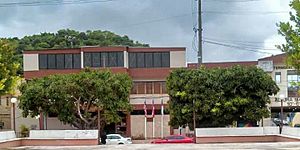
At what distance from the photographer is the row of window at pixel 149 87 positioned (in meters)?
63.5

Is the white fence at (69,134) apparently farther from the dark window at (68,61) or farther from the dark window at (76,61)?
the dark window at (68,61)

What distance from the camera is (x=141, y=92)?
63.7m

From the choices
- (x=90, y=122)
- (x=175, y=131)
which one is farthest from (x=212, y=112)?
(x=175, y=131)

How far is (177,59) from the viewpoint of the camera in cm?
6325

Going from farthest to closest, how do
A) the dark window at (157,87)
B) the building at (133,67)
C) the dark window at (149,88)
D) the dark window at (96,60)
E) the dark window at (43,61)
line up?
the dark window at (43,61), the dark window at (149,88), the dark window at (157,87), the dark window at (96,60), the building at (133,67)

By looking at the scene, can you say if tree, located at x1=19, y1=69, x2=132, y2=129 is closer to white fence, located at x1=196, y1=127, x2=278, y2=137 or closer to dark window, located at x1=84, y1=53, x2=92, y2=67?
dark window, located at x1=84, y1=53, x2=92, y2=67

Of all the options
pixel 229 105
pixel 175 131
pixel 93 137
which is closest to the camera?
pixel 93 137

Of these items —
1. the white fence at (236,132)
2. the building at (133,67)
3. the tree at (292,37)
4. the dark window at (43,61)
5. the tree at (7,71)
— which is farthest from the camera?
the dark window at (43,61)

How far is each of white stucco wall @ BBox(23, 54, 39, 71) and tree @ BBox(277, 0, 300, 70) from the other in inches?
1925

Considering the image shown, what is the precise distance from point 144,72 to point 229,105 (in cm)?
2469

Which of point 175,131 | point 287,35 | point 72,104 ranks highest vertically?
point 287,35

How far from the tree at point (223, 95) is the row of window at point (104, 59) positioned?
22.1 metres

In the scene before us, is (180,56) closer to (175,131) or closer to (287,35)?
(175,131)

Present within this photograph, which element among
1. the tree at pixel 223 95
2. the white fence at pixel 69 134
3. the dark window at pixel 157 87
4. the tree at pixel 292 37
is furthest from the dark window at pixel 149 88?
the tree at pixel 292 37
